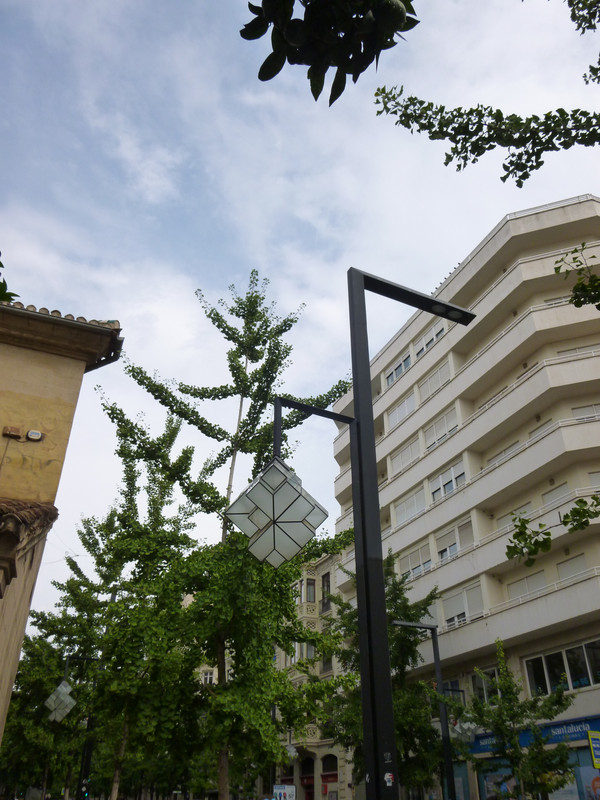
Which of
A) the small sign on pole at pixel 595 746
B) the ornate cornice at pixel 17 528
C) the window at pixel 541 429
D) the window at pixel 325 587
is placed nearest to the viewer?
the ornate cornice at pixel 17 528

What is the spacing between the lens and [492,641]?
24156 mm

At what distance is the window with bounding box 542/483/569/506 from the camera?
925 inches

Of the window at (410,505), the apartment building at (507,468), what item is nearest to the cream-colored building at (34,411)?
the apartment building at (507,468)

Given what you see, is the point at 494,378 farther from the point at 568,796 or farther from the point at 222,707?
the point at 222,707

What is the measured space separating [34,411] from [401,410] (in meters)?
26.0

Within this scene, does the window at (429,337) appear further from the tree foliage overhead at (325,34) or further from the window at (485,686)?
the tree foliage overhead at (325,34)

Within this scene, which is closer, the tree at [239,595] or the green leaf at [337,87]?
the green leaf at [337,87]

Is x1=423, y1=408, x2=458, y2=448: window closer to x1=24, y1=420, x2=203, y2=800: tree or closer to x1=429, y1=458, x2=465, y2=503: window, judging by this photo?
x1=429, y1=458, x2=465, y2=503: window

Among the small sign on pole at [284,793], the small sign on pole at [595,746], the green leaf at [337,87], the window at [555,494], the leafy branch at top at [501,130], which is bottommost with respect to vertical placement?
the small sign on pole at [284,793]

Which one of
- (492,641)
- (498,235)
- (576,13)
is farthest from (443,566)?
(576,13)

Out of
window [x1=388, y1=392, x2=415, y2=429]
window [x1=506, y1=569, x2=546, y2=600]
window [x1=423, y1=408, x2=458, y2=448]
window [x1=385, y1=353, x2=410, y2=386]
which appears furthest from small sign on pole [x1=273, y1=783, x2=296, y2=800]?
window [x1=385, y1=353, x2=410, y2=386]

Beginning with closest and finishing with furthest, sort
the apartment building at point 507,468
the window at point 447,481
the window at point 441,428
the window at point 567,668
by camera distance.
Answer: the window at point 567,668
the apartment building at point 507,468
the window at point 447,481
the window at point 441,428

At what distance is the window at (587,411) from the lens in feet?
78.5

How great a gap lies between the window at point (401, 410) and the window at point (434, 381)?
992 mm
